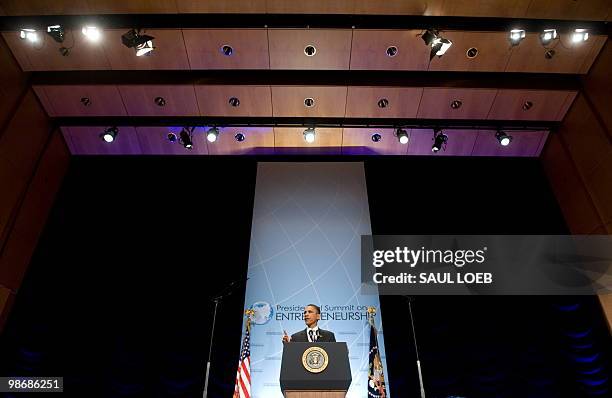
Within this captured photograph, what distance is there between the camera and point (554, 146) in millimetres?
6586

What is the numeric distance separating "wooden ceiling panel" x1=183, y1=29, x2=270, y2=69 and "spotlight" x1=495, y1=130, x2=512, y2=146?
3751 millimetres

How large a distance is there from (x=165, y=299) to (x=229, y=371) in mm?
1389

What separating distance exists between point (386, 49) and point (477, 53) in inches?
49.4

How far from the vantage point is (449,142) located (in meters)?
6.72

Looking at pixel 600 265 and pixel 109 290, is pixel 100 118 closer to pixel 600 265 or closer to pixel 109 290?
pixel 109 290

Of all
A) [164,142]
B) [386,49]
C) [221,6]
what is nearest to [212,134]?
[164,142]

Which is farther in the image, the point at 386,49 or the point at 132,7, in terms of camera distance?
the point at 386,49

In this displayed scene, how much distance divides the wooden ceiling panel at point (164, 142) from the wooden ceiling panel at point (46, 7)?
1955 millimetres

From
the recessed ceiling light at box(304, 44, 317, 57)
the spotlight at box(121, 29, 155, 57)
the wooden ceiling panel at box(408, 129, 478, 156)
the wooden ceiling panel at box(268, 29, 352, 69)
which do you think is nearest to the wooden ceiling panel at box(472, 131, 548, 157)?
the wooden ceiling panel at box(408, 129, 478, 156)

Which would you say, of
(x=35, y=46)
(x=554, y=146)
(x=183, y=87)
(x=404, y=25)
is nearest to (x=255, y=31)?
(x=183, y=87)

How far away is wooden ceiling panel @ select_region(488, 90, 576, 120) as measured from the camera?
5977 mm

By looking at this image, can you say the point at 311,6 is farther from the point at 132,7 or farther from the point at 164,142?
the point at 164,142

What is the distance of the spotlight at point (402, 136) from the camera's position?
614cm

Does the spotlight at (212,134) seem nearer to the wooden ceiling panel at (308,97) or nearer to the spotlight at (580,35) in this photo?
the wooden ceiling panel at (308,97)
